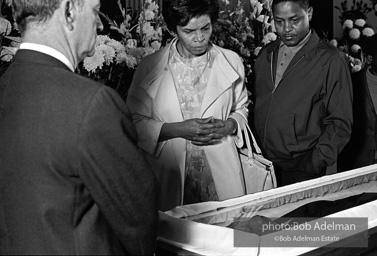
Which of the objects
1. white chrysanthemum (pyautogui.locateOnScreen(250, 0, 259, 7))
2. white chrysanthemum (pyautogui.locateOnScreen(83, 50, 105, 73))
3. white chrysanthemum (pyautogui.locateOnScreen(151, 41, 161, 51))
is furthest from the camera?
white chrysanthemum (pyautogui.locateOnScreen(250, 0, 259, 7))

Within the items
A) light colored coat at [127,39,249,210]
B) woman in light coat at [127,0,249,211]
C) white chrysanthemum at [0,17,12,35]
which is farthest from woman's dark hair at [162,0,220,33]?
white chrysanthemum at [0,17,12,35]

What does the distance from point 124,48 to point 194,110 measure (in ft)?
2.08

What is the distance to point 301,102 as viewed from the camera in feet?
11.2

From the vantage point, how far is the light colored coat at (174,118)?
3.07 metres

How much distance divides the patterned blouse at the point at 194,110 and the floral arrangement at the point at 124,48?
381 mm

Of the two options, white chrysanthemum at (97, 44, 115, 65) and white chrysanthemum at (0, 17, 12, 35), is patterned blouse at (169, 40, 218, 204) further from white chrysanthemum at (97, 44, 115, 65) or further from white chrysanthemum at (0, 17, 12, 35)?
white chrysanthemum at (0, 17, 12, 35)

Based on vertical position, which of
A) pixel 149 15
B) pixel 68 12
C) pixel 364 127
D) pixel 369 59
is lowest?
pixel 364 127

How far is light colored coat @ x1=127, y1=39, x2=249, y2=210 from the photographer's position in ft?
10.1

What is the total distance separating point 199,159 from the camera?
3100mm

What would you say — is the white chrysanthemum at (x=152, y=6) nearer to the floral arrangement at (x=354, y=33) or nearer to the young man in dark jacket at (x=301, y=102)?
the young man in dark jacket at (x=301, y=102)

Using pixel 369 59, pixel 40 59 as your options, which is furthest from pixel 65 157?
pixel 369 59

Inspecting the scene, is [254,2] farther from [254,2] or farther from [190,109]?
[190,109]

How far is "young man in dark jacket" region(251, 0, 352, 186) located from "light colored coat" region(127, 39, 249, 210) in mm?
432

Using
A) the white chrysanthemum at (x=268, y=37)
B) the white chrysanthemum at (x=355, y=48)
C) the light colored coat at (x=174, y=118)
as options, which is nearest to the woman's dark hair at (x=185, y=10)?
the light colored coat at (x=174, y=118)
